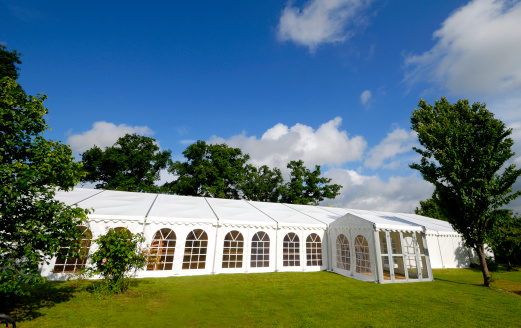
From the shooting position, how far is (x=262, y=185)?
90.8ft

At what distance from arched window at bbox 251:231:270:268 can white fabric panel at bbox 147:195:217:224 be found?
7.14 ft

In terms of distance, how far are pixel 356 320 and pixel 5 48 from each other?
26.2 meters

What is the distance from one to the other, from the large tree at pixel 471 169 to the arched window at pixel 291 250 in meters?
6.65

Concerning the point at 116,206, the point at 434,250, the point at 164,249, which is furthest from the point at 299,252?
the point at 434,250

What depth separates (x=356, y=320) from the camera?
15.6 ft

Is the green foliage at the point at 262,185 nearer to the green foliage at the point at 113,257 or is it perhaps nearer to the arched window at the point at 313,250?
the arched window at the point at 313,250

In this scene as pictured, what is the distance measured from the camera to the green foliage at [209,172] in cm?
2452

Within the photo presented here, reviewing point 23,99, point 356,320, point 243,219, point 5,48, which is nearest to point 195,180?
point 243,219

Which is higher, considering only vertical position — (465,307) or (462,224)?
(462,224)

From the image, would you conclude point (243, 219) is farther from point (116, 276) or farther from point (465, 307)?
point (465, 307)

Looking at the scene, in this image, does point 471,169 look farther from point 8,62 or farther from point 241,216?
point 8,62

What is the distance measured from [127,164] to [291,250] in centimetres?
2127

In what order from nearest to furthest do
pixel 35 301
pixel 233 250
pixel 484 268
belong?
pixel 35 301 < pixel 484 268 < pixel 233 250

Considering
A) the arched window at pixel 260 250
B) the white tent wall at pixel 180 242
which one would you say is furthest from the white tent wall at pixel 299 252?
the white tent wall at pixel 180 242
